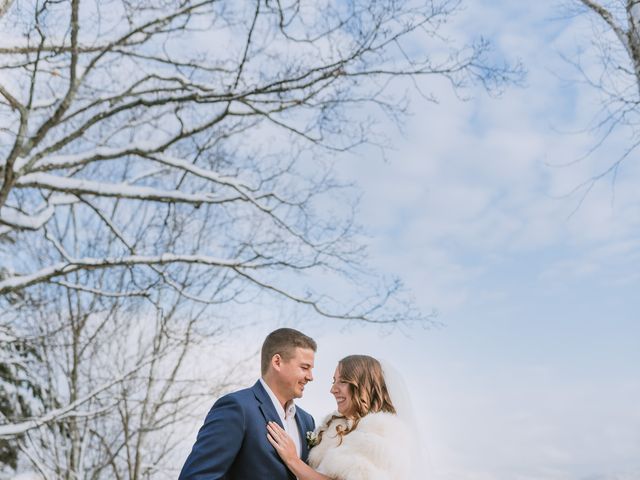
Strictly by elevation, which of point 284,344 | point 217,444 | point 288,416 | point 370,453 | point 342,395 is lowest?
point 217,444

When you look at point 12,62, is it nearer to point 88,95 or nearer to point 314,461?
point 88,95

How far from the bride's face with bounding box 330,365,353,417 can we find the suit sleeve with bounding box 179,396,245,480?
1.73 ft

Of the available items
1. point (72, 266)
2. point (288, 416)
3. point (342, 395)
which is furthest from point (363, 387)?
point (72, 266)

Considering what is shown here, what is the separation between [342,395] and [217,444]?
2.25 ft

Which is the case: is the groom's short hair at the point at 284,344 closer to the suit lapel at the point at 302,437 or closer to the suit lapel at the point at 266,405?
the suit lapel at the point at 266,405

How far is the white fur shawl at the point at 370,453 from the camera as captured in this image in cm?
303

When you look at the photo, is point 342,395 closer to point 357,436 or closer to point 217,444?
Answer: point 357,436

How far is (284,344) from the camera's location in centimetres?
338

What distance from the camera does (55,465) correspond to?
10.1 metres

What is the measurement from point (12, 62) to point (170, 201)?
2.28 meters

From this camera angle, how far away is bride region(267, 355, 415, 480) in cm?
306

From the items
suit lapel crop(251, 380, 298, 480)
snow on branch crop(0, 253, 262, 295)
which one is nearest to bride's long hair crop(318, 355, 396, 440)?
suit lapel crop(251, 380, 298, 480)

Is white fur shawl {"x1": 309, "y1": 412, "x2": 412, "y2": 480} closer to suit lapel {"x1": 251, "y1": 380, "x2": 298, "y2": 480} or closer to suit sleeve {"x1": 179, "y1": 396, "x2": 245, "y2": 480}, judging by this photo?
suit lapel {"x1": 251, "y1": 380, "x2": 298, "y2": 480}

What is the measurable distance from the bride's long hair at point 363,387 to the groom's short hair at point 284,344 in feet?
0.68
